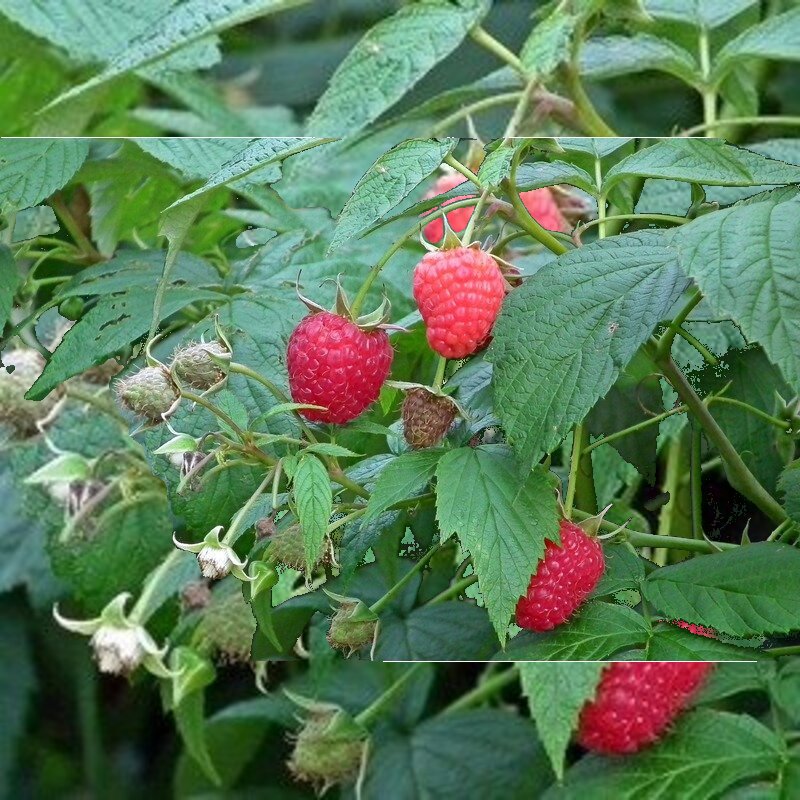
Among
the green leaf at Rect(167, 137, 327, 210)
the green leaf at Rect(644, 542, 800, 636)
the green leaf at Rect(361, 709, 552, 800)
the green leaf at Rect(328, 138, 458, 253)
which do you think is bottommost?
the green leaf at Rect(361, 709, 552, 800)

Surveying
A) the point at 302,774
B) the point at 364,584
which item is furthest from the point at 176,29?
the point at 302,774

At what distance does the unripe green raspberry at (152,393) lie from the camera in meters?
0.50

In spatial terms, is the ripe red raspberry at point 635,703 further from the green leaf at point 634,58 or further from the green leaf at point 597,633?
the green leaf at point 634,58

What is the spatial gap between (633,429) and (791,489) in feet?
0.22

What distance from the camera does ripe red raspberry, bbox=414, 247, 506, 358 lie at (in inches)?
18.7

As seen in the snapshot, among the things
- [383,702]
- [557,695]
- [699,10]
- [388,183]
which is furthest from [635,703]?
[699,10]

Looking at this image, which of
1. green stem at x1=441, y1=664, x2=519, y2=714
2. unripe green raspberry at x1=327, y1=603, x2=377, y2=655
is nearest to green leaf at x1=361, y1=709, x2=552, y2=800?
green stem at x1=441, y1=664, x2=519, y2=714

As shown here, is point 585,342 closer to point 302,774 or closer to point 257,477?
point 257,477

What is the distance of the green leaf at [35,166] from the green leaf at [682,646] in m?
0.32

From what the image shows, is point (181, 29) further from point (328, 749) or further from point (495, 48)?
point (328, 749)

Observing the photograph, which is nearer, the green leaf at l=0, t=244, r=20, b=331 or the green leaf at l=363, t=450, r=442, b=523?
the green leaf at l=363, t=450, r=442, b=523

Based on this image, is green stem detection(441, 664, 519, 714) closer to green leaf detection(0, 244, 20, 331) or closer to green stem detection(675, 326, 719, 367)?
green stem detection(675, 326, 719, 367)

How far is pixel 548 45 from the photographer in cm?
50

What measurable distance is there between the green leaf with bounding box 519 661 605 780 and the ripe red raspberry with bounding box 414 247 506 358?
0.14 metres
